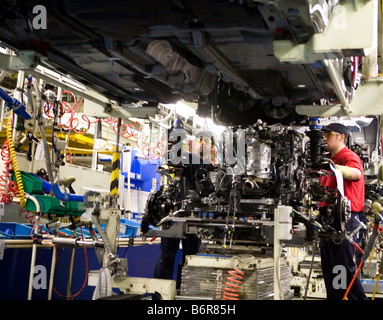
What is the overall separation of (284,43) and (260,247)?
6.67 feet

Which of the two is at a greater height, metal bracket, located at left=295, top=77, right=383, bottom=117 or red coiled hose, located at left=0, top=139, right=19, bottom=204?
metal bracket, located at left=295, top=77, right=383, bottom=117

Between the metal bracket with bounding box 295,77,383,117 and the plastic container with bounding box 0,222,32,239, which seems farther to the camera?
the plastic container with bounding box 0,222,32,239

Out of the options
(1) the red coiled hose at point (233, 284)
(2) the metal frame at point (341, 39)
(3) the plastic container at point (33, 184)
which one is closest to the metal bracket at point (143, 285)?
(1) the red coiled hose at point (233, 284)

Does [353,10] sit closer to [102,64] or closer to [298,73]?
[298,73]

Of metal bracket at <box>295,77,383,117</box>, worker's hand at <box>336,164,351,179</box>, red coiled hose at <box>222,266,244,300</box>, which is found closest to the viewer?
Answer: red coiled hose at <box>222,266,244,300</box>

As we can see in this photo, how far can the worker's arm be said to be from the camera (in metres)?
4.69

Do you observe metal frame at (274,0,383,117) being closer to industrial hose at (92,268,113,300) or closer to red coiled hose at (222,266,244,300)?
red coiled hose at (222,266,244,300)

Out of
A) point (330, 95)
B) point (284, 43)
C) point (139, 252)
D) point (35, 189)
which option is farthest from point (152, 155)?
point (284, 43)

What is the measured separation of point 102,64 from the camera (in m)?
4.01

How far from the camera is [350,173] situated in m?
4.71

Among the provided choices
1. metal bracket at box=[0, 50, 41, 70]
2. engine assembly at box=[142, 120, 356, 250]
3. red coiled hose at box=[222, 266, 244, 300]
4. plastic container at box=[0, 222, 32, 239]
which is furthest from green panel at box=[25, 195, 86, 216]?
red coiled hose at box=[222, 266, 244, 300]

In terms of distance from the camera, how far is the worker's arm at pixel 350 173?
4.69 metres

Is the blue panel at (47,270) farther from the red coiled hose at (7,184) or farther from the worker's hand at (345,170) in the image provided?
the worker's hand at (345,170)

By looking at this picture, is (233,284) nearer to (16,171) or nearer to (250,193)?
(250,193)
